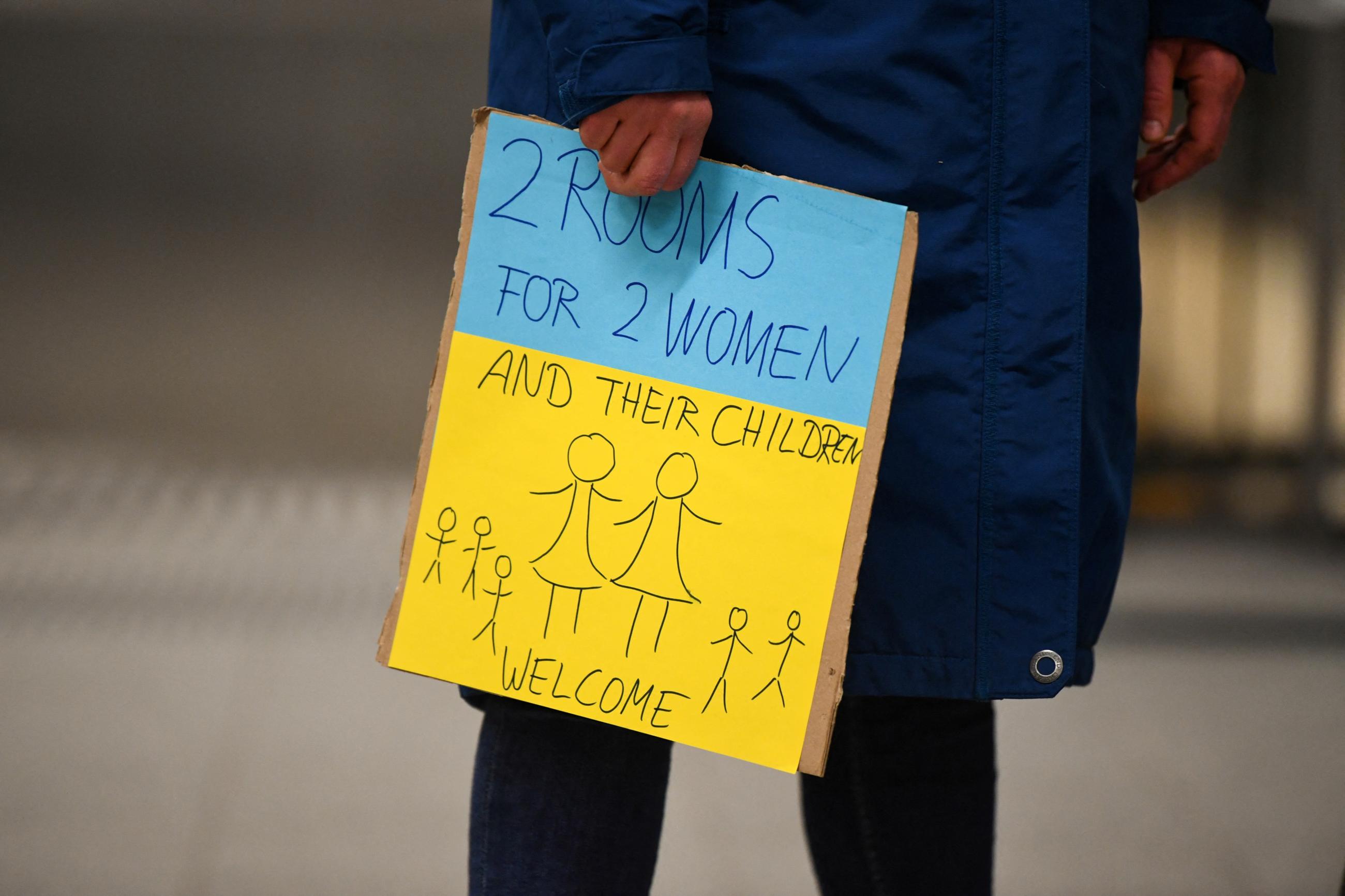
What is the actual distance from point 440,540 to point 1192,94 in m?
0.48

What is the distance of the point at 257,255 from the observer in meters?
2.47

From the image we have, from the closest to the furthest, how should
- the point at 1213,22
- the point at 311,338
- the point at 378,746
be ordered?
the point at 1213,22 → the point at 378,746 → the point at 311,338

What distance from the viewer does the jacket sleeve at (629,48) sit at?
1.52 ft

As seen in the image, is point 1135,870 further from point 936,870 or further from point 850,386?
point 850,386

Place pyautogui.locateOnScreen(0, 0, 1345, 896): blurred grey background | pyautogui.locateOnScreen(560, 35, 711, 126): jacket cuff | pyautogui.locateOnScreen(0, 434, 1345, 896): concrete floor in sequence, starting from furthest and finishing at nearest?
pyautogui.locateOnScreen(0, 0, 1345, 896): blurred grey background → pyautogui.locateOnScreen(0, 434, 1345, 896): concrete floor → pyautogui.locateOnScreen(560, 35, 711, 126): jacket cuff

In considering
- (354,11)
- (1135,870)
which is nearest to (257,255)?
(354,11)

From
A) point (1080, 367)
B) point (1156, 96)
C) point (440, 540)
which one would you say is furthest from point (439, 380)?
point (1156, 96)

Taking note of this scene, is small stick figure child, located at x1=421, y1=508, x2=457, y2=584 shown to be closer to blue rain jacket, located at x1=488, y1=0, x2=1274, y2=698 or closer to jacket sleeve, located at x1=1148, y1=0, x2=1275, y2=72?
blue rain jacket, located at x1=488, y1=0, x2=1274, y2=698

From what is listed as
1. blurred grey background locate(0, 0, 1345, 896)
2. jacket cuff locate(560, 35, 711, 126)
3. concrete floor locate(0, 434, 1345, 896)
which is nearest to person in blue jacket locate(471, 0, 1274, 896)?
jacket cuff locate(560, 35, 711, 126)

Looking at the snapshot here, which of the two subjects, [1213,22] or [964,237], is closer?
[964,237]

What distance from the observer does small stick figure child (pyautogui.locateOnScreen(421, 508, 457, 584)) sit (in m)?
0.52

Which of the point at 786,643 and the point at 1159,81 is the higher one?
the point at 1159,81

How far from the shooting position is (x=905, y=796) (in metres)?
0.65

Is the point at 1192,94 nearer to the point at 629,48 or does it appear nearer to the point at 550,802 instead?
the point at 629,48
